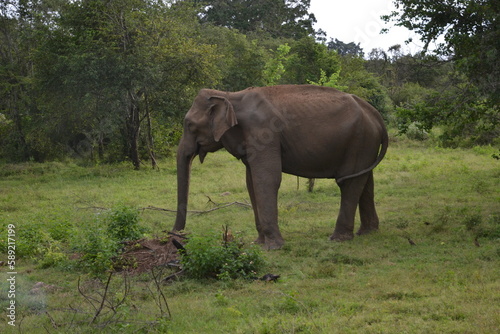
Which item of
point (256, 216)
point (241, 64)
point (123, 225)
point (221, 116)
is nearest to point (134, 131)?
point (241, 64)

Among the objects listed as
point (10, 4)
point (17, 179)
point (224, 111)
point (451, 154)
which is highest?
point (10, 4)

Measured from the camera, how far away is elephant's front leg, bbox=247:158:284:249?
32.4ft

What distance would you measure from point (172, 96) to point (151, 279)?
51.1ft

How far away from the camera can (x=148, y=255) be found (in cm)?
918

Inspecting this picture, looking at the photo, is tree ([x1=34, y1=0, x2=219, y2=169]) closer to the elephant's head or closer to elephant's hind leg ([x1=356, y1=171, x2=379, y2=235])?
the elephant's head

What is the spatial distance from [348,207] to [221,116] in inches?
106

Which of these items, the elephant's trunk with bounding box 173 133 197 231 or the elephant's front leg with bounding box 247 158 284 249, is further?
the elephant's trunk with bounding box 173 133 197 231

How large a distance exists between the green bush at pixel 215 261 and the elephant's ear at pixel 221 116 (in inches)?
94.3

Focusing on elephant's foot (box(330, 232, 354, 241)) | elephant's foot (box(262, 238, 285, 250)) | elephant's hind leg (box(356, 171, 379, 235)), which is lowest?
elephant's foot (box(262, 238, 285, 250))

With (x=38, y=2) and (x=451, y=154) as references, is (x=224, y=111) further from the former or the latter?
(x=38, y=2)

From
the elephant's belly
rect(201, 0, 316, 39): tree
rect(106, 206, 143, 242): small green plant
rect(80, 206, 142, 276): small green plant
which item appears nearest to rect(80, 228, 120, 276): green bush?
rect(80, 206, 142, 276): small green plant

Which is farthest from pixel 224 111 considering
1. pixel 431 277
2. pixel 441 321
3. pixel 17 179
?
pixel 17 179

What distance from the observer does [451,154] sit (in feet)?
76.3

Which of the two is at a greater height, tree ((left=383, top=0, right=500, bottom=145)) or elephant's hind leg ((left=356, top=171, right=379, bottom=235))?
tree ((left=383, top=0, right=500, bottom=145))
